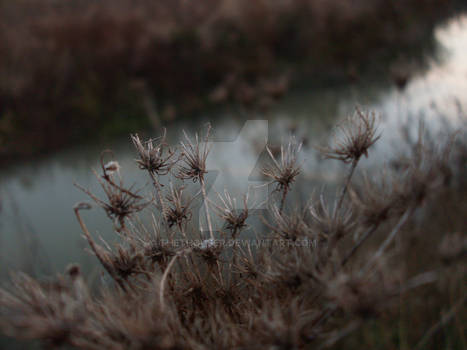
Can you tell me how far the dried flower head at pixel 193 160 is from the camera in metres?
0.83

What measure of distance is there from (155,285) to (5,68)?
23.9 feet

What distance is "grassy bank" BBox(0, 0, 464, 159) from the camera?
612 centimetres

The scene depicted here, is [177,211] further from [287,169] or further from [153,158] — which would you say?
[287,169]

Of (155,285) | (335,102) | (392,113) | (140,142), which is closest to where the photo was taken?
(155,285)

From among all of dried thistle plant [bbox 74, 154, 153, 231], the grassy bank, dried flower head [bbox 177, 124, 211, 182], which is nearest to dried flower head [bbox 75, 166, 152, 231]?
dried thistle plant [bbox 74, 154, 153, 231]

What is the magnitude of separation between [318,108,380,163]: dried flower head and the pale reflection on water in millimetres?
1752

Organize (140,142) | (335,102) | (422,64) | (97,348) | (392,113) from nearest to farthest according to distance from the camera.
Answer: (97,348), (140,142), (392,113), (422,64), (335,102)

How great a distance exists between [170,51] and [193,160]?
679cm

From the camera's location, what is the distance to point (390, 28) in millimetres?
6609

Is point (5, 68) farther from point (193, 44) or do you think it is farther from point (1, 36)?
point (193, 44)

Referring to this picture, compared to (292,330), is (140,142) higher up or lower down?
higher up

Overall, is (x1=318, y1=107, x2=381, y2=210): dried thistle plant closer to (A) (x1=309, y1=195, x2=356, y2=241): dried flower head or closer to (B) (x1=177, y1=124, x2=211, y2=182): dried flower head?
(A) (x1=309, y1=195, x2=356, y2=241): dried flower head

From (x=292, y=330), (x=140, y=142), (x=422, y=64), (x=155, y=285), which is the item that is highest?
(x=422, y=64)

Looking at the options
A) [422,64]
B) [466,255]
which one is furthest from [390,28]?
[466,255]
